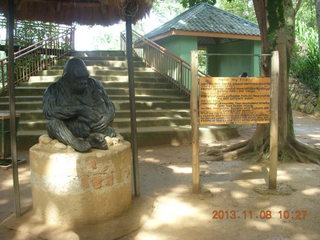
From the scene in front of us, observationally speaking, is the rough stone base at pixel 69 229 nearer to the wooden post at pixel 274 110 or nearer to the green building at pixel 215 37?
the wooden post at pixel 274 110

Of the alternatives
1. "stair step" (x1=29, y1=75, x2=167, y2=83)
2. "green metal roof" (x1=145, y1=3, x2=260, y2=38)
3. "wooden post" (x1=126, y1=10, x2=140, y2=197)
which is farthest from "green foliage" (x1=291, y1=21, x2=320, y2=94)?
"wooden post" (x1=126, y1=10, x2=140, y2=197)

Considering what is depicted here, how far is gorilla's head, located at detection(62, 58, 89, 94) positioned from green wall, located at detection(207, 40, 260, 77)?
11772 mm

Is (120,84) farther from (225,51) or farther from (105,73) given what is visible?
(225,51)

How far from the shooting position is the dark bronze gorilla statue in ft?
10.5

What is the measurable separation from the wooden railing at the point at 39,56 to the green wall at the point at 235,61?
7711 mm

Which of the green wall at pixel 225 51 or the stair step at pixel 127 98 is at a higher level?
the green wall at pixel 225 51

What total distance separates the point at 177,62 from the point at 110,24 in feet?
19.7

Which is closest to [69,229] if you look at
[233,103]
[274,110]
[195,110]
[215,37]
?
[195,110]

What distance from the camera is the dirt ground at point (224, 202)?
297 centimetres

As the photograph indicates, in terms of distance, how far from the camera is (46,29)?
12.6 meters

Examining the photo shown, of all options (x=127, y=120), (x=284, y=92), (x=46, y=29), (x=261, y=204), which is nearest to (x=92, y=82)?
(x=261, y=204)

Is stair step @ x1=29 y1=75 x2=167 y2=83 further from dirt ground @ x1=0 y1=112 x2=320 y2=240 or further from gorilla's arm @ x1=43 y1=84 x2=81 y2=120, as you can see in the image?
gorilla's arm @ x1=43 y1=84 x2=81 y2=120

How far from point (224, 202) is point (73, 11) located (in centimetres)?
336

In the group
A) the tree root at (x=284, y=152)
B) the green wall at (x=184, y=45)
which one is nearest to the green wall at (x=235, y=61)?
the green wall at (x=184, y=45)
